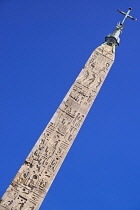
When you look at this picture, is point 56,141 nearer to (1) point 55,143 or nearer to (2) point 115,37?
(1) point 55,143

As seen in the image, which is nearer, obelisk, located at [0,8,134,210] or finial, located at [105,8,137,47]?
obelisk, located at [0,8,134,210]

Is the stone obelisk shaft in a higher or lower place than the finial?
lower

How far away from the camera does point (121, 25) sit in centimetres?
837

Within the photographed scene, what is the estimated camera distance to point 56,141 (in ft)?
19.7

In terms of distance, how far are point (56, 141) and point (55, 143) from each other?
4 centimetres

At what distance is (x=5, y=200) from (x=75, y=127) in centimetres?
181

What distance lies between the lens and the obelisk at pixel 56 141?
543 centimetres

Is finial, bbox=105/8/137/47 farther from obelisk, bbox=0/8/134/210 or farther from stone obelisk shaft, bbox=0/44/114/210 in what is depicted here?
stone obelisk shaft, bbox=0/44/114/210

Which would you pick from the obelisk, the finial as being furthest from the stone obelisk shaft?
the finial

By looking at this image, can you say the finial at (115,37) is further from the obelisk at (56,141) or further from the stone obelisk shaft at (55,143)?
the stone obelisk shaft at (55,143)

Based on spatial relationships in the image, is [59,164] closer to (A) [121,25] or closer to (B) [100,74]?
(B) [100,74]

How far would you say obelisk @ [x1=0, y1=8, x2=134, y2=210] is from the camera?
5.43 meters

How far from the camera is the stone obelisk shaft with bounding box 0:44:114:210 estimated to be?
5430mm

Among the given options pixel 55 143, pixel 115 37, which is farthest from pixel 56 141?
pixel 115 37
